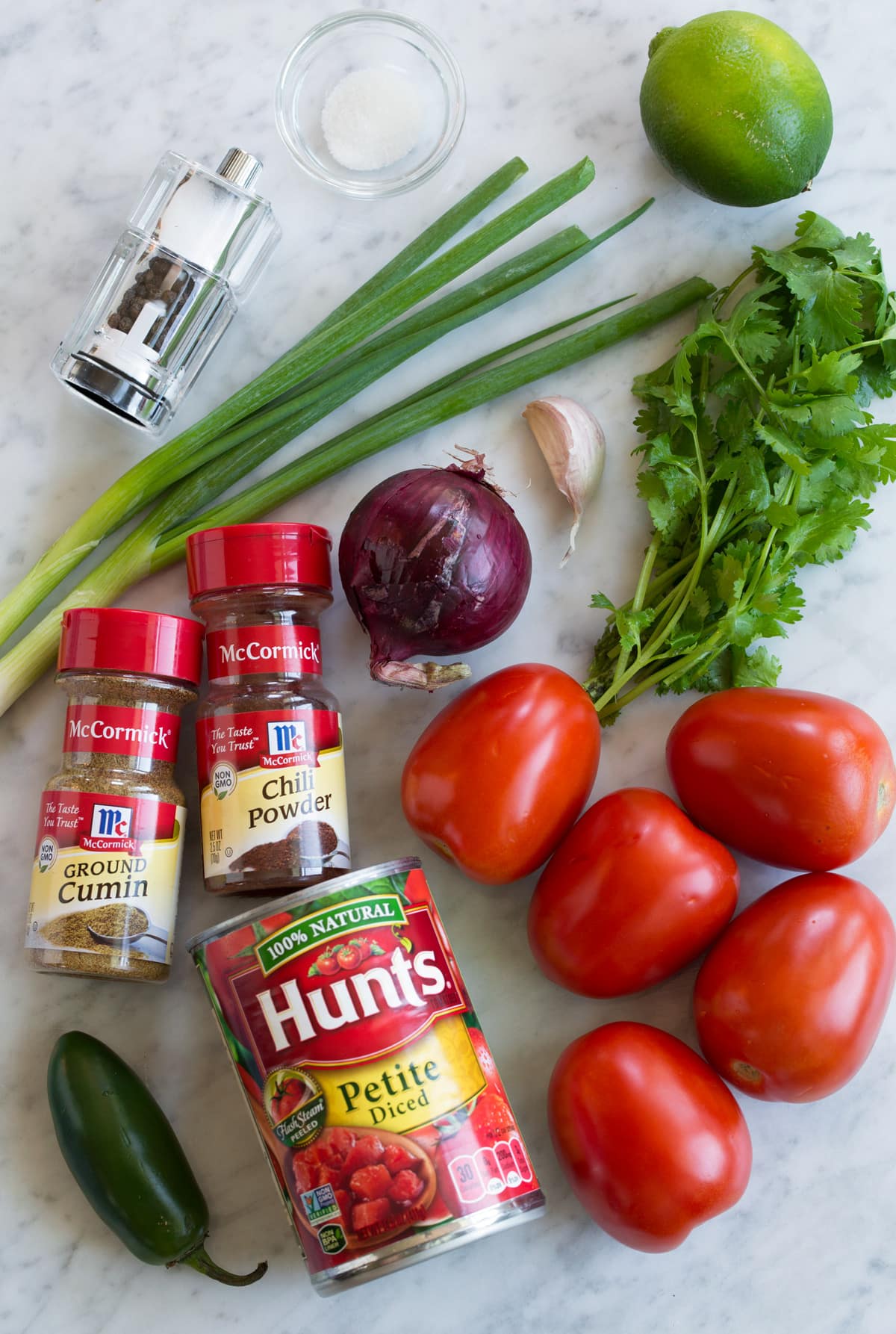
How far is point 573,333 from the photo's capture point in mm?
1314

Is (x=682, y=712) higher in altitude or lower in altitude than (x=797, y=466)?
lower

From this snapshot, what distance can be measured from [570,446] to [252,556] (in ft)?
1.35

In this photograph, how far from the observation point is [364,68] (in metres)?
1.35

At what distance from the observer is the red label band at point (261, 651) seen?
1.12m

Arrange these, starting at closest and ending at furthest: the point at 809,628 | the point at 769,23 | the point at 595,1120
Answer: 1. the point at 595,1120
2. the point at 769,23
3. the point at 809,628

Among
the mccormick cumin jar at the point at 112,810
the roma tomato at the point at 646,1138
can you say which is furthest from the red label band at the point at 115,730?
the roma tomato at the point at 646,1138

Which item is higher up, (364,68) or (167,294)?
(364,68)

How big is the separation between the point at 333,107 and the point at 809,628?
0.91 metres

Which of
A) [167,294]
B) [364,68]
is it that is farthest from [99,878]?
[364,68]

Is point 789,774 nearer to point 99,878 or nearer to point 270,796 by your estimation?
point 270,796

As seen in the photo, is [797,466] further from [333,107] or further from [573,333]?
[333,107]

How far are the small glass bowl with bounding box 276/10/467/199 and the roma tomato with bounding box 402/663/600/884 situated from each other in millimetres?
686

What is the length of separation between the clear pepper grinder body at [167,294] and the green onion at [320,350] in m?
0.07

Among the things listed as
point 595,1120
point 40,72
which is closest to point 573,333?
point 40,72
